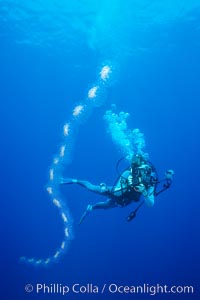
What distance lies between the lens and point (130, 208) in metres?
36.1

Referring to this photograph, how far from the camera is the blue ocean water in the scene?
23.3 meters

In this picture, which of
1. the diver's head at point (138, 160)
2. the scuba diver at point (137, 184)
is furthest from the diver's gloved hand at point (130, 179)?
the diver's head at point (138, 160)

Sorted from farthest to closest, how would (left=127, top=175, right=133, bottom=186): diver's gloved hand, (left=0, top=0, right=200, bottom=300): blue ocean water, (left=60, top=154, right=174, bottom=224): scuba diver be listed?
(left=0, top=0, right=200, bottom=300): blue ocean water, (left=127, top=175, right=133, bottom=186): diver's gloved hand, (left=60, top=154, right=174, bottom=224): scuba diver

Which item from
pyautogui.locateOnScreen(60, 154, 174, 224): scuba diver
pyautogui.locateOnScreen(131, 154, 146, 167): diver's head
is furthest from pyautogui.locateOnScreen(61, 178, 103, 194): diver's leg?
pyautogui.locateOnScreen(131, 154, 146, 167): diver's head

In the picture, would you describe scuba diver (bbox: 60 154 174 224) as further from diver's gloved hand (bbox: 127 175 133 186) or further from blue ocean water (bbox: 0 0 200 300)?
blue ocean water (bbox: 0 0 200 300)

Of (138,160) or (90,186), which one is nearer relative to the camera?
(138,160)

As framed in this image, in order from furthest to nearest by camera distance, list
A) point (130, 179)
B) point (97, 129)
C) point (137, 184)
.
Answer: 1. point (97, 129)
2. point (130, 179)
3. point (137, 184)

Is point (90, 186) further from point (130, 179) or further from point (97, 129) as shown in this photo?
point (97, 129)

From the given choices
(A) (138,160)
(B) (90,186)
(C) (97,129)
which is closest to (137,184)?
(A) (138,160)

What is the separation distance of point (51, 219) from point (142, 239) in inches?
407

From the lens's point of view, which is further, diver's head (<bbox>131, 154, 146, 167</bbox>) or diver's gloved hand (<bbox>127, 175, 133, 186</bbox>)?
diver's head (<bbox>131, 154, 146, 167</bbox>)

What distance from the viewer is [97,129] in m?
34.0

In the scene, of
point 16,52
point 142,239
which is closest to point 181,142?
point 142,239

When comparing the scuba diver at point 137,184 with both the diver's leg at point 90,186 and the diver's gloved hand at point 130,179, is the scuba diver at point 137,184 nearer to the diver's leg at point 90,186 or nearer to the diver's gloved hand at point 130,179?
the diver's gloved hand at point 130,179
